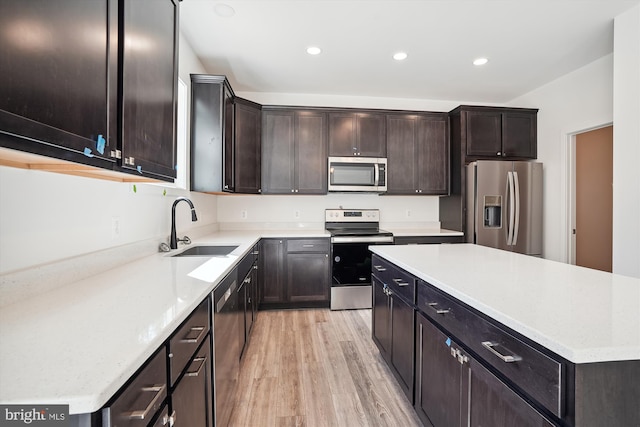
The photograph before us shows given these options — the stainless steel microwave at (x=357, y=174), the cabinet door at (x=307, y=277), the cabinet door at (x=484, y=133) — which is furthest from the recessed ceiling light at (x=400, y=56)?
the cabinet door at (x=307, y=277)

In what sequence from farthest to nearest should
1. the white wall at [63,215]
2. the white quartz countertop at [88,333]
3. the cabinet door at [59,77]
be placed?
1. the white wall at [63,215]
2. the cabinet door at [59,77]
3. the white quartz countertop at [88,333]

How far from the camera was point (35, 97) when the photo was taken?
69cm

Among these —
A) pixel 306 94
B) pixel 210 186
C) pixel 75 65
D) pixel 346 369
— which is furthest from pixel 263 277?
pixel 75 65

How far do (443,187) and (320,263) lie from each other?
1.93m

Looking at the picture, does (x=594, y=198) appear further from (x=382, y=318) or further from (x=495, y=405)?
(x=495, y=405)

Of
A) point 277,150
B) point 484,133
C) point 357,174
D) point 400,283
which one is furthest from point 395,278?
point 484,133

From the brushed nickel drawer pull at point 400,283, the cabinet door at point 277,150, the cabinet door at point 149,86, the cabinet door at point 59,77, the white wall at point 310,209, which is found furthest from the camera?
the white wall at point 310,209

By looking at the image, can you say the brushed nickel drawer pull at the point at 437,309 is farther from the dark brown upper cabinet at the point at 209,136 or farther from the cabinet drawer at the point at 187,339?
the dark brown upper cabinet at the point at 209,136

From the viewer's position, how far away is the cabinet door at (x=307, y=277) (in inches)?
131

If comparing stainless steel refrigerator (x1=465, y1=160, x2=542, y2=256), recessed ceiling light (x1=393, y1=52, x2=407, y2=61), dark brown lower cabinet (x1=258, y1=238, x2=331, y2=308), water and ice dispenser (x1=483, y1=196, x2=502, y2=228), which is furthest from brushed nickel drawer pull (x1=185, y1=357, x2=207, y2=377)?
water and ice dispenser (x1=483, y1=196, x2=502, y2=228)

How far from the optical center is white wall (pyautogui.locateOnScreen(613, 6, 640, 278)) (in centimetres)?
217

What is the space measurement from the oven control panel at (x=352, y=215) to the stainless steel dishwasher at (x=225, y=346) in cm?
214

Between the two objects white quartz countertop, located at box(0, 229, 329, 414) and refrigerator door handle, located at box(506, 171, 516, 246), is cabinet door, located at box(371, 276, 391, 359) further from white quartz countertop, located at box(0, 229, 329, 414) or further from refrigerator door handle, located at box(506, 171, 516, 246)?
refrigerator door handle, located at box(506, 171, 516, 246)

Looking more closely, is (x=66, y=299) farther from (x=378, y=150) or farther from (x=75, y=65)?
(x=378, y=150)
